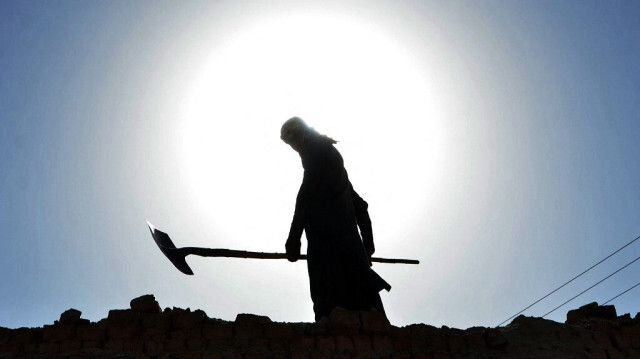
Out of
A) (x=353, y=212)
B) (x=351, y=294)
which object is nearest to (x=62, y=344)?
(x=351, y=294)

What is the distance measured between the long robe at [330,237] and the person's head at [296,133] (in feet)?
0.17

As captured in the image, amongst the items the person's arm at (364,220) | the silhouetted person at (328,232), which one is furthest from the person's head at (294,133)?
the person's arm at (364,220)

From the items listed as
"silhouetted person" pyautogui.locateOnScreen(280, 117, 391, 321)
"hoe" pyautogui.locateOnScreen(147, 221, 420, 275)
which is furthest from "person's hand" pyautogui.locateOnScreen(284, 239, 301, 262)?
"hoe" pyautogui.locateOnScreen(147, 221, 420, 275)

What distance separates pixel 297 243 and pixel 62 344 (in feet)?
6.44

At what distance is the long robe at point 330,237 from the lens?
4.84 m

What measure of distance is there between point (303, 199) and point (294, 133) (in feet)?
2.09

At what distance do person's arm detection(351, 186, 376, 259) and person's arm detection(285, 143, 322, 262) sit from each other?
0.71m

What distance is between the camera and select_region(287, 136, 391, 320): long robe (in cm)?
484

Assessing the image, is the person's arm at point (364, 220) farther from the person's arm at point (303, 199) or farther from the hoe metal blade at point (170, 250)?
the hoe metal blade at point (170, 250)

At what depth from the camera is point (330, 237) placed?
5.06 m

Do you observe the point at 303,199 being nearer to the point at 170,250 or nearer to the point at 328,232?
the point at 328,232

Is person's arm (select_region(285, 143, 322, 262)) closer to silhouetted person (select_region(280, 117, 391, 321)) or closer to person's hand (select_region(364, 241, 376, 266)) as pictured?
silhouetted person (select_region(280, 117, 391, 321))

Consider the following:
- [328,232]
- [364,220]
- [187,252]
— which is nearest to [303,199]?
[328,232]

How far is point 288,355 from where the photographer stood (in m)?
4.09
